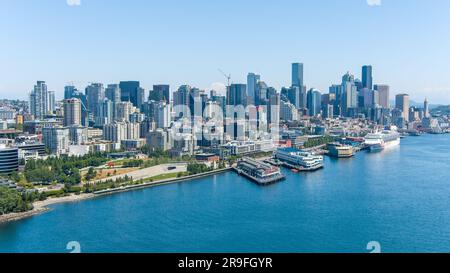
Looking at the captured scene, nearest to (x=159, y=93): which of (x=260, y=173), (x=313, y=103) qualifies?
(x=313, y=103)

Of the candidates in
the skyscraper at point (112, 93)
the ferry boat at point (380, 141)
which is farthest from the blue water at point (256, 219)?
the skyscraper at point (112, 93)

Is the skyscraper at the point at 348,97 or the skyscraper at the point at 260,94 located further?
the skyscraper at the point at 348,97

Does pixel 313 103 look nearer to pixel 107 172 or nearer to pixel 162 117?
pixel 162 117

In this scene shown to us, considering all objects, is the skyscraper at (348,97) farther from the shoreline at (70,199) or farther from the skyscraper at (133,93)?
the shoreline at (70,199)

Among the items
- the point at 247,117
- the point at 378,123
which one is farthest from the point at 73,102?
the point at 378,123
